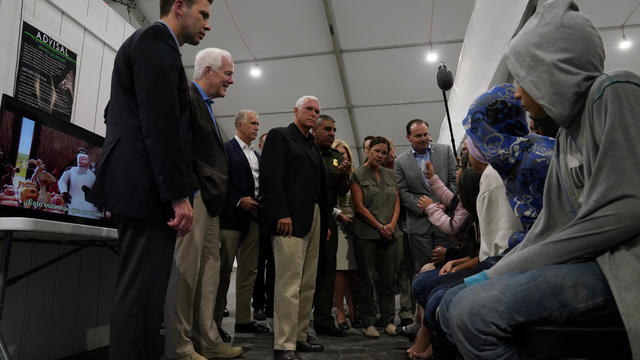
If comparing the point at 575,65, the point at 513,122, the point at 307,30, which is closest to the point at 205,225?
the point at 513,122

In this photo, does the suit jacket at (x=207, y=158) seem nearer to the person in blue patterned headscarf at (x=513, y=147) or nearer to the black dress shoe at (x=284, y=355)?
the black dress shoe at (x=284, y=355)

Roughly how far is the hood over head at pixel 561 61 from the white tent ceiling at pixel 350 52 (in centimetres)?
478

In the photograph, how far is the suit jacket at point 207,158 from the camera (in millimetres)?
2020

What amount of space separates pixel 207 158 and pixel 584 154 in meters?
1.68

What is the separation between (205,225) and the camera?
203 cm

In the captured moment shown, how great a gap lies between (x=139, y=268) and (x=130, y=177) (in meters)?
0.28

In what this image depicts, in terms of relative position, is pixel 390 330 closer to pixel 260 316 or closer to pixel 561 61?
pixel 260 316

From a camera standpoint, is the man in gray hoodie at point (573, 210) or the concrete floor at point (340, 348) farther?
the concrete floor at point (340, 348)

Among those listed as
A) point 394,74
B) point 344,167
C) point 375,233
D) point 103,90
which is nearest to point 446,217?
point 375,233

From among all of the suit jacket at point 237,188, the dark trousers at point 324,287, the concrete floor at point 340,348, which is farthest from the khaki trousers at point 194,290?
the dark trousers at point 324,287

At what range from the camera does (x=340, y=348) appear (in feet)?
7.93

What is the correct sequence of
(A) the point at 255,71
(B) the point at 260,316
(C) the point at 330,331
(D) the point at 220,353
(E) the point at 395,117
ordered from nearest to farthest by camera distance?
(D) the point at 220,353, (C) the point at 330,331, (B) the point at 260,316, (A) the point at 255,71, (E) the point at 395,117

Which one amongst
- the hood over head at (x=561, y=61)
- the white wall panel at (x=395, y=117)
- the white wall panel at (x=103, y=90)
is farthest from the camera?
the white wall panel at (x=395, y=117)

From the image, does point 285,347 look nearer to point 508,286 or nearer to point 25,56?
point 508,286
